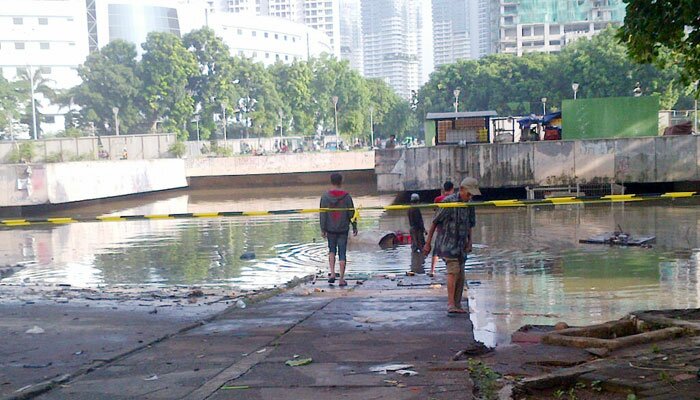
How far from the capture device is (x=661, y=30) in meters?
7.47

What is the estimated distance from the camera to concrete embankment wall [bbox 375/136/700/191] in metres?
29.6

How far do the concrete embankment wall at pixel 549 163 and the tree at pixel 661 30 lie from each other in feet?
73.2

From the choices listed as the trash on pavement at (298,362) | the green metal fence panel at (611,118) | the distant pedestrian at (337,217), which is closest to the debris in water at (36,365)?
the trash on pavement at (298,362)

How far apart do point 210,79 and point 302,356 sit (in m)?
68.9

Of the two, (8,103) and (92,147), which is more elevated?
(8,103)

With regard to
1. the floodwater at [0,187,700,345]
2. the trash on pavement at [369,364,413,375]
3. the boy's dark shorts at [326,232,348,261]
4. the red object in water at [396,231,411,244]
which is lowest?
the floodwater at [0,187,700,345]

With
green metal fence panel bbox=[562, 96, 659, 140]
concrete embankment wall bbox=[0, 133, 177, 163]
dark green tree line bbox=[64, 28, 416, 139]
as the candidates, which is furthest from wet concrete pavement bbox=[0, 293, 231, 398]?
dark green tree line bbox=[64, 28, 416, 139]

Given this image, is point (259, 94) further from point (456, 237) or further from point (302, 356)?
point (302, 356)

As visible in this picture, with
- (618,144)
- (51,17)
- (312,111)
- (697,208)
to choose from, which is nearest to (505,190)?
(618,144)

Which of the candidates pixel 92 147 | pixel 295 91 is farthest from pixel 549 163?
pixel 295 91

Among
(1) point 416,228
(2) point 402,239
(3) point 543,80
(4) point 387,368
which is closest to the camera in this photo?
(4) point 387,368

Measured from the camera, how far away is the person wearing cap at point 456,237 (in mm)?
8672

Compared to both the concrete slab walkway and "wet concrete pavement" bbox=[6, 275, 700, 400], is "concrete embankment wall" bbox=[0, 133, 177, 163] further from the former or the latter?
the concrete slab walkway

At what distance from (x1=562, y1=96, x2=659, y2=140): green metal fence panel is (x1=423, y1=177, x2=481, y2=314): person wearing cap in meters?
23.7
